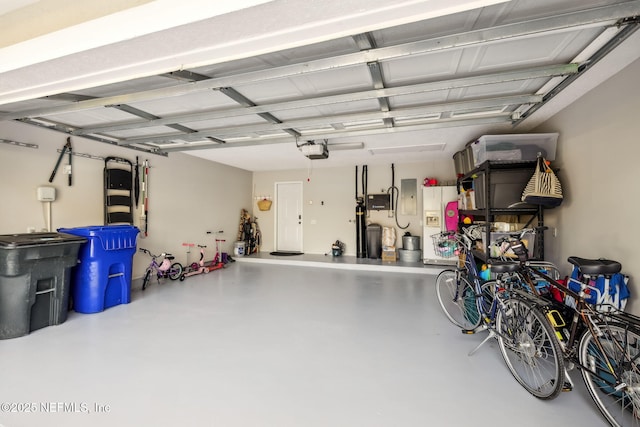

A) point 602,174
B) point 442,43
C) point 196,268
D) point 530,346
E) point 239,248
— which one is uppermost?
point 442,43

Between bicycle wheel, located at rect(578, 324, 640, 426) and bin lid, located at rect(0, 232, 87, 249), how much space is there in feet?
15.9

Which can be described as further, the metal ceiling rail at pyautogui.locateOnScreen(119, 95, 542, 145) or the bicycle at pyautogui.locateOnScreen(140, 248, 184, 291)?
the bicycle at pyautogui.locateOnScreen(140, 248, 184, 291)

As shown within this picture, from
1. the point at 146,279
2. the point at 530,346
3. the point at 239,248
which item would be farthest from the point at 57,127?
the point at 530,346

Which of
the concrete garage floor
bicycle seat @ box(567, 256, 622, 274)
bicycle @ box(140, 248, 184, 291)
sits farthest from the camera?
bicycle @ box(140, 248, 184, 291)

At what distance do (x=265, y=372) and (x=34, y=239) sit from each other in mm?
2923

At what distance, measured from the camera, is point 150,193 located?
491 cm

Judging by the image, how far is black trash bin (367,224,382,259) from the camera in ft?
22.1

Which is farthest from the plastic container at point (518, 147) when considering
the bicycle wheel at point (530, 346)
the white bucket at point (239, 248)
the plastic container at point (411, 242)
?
the white bucket at point (239, 248)

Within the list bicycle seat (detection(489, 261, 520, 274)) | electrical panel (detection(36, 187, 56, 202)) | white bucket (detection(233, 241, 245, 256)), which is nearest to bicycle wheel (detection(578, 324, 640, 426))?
bicycle seat (detection(489, 261, 520, 274))

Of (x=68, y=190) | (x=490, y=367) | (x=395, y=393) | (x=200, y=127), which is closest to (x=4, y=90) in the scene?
(x=200, y=127)

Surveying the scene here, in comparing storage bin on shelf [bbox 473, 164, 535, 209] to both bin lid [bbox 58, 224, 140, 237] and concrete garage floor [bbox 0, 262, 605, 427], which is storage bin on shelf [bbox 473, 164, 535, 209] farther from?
bin lid [bbox 58, 224, 140, 237]

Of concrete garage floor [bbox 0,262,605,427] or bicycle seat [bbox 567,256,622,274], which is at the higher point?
bicycle seat [bbox 567,256,622,274]

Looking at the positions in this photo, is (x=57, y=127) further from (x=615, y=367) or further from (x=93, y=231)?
(x=615, y=367)

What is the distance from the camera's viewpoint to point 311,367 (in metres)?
2.22
